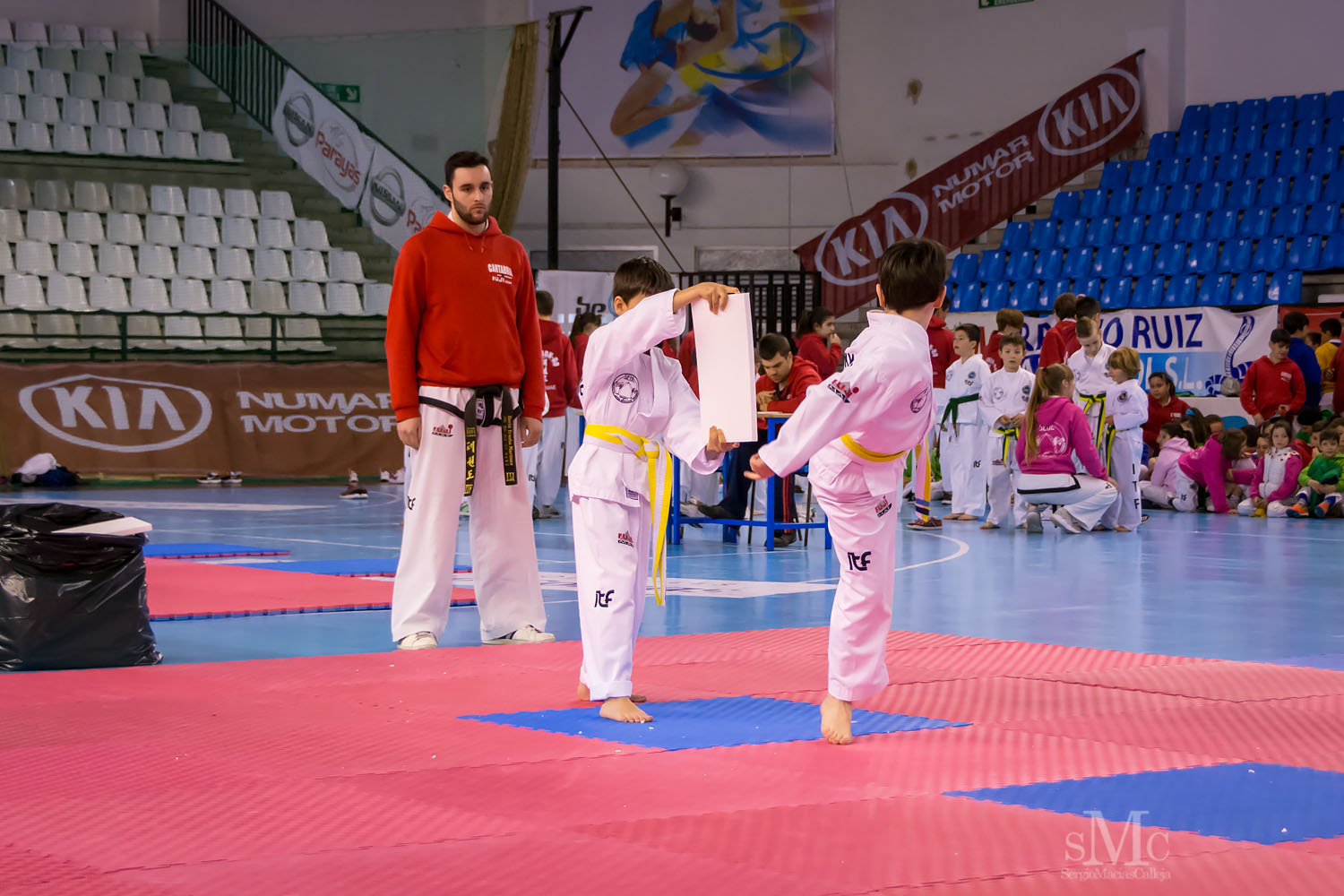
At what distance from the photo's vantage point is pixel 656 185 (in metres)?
20.5

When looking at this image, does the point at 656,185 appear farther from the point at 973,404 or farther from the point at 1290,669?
the point at 1290,669

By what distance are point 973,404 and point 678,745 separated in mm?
8261

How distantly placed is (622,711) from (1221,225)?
15.5 meters

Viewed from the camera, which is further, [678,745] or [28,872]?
[678,745]

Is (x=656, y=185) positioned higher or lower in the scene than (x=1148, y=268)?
higher

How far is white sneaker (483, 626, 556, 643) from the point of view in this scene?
209 inches

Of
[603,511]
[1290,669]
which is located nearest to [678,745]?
[603,511]

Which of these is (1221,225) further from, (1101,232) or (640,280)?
(640,280)

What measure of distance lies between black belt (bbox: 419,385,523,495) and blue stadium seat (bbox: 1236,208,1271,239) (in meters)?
13.9

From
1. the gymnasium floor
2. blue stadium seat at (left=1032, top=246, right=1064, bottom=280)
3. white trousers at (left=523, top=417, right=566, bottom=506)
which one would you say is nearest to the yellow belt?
the gymnasium floor

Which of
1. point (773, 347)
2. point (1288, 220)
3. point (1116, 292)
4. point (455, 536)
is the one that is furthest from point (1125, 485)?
point (1288, 220)

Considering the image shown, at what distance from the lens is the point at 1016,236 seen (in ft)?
63.3

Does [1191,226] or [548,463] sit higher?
[1191,226]

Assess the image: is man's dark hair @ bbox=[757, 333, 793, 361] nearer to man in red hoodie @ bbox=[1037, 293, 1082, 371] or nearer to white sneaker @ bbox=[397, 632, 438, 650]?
man in red hoodie @ bbox=[1037, 293, 1082, 371]
